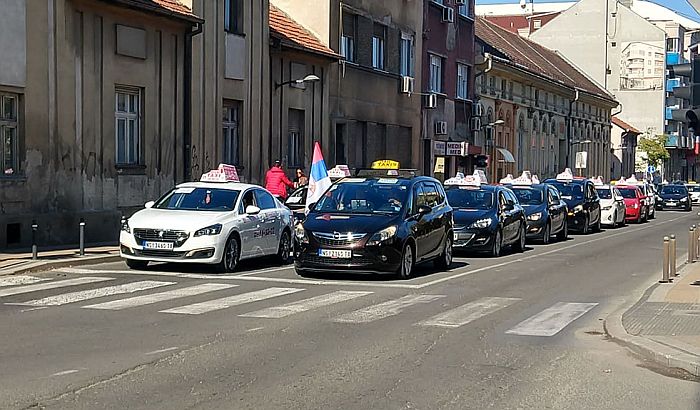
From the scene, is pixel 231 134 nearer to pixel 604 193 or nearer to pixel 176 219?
pixel 176 219

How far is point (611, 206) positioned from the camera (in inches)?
1513

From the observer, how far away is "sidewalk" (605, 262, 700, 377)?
9742mm

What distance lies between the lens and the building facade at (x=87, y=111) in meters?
20.0

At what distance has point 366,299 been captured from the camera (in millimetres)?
14094

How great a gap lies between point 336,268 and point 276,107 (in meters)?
14.7

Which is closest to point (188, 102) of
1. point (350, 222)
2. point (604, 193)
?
point (350, 222)

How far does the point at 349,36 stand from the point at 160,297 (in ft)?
76.7

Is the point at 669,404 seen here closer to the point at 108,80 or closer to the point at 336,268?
the point at 336,268

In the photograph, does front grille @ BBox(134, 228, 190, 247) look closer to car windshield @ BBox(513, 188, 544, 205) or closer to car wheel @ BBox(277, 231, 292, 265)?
car wheel @ BBox(277, 231, 292, 265)

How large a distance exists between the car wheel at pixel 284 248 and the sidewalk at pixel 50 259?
2.89 meters

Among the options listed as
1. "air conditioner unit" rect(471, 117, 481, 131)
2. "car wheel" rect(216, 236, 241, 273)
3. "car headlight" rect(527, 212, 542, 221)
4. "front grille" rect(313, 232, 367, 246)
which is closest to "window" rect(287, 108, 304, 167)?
"car headlight" rect(527, 212, 542, 221)

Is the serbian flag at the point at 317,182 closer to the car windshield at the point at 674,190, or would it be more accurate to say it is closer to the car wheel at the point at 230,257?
the car wheel at the point at 230,257

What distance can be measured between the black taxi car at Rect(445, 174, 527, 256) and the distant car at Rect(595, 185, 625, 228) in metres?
14.5

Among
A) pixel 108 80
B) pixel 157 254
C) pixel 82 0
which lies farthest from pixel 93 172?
pixel 157 254
